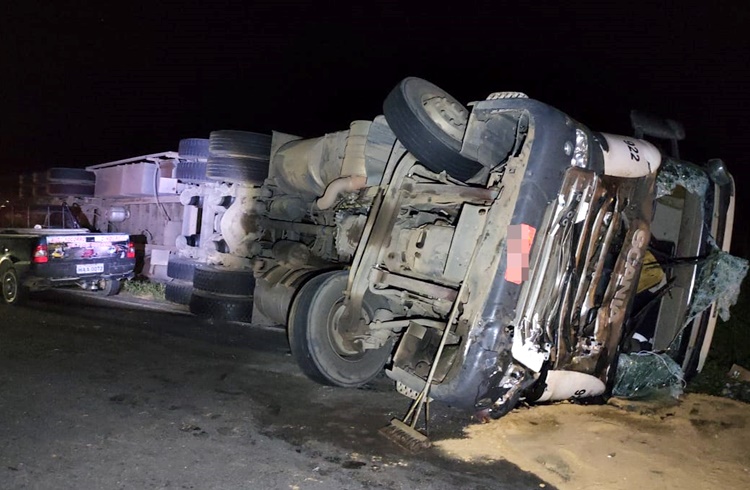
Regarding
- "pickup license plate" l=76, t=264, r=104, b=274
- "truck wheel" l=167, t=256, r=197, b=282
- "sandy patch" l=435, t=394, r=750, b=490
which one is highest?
"truck wheel" l=167, t=256, r=197, b=282

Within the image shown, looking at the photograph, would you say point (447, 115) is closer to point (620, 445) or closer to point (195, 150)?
point (620, 445)

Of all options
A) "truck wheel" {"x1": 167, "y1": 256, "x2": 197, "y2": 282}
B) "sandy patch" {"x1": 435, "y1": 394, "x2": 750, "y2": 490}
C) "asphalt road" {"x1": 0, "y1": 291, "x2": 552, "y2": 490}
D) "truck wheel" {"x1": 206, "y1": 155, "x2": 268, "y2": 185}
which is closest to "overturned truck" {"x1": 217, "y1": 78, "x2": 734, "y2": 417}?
"sandy patch" {"x1": 435, "y1": 394, "x2": 750, "y2": 490}

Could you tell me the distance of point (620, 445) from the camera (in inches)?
167

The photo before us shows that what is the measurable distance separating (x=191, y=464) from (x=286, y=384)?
1.86m

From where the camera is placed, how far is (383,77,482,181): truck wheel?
455 centimetres

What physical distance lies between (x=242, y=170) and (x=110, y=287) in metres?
4.05

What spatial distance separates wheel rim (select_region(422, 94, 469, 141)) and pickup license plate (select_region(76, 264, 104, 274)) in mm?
7093

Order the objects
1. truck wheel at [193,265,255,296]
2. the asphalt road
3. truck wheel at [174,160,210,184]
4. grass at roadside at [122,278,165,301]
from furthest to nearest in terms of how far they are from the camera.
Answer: grass at roadside at [122,278,165,301], truck wheel at [174,160,210,184], truck wheel at [193,265,255,296], the asphalt road

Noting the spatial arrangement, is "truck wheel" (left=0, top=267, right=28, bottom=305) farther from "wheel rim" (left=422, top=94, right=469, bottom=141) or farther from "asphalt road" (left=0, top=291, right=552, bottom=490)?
"wheel rim" (left=422, top=94, right=469, bottom=141)

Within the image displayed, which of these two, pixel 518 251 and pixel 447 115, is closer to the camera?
pixel 518 251

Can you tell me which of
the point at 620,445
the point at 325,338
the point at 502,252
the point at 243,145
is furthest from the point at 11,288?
the point at 620,445

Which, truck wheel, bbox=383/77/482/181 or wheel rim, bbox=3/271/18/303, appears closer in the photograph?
truck wheel, bbox=383/77/482/181

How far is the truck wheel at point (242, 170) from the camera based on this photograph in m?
8.19

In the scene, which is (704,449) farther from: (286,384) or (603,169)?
(286,384)
